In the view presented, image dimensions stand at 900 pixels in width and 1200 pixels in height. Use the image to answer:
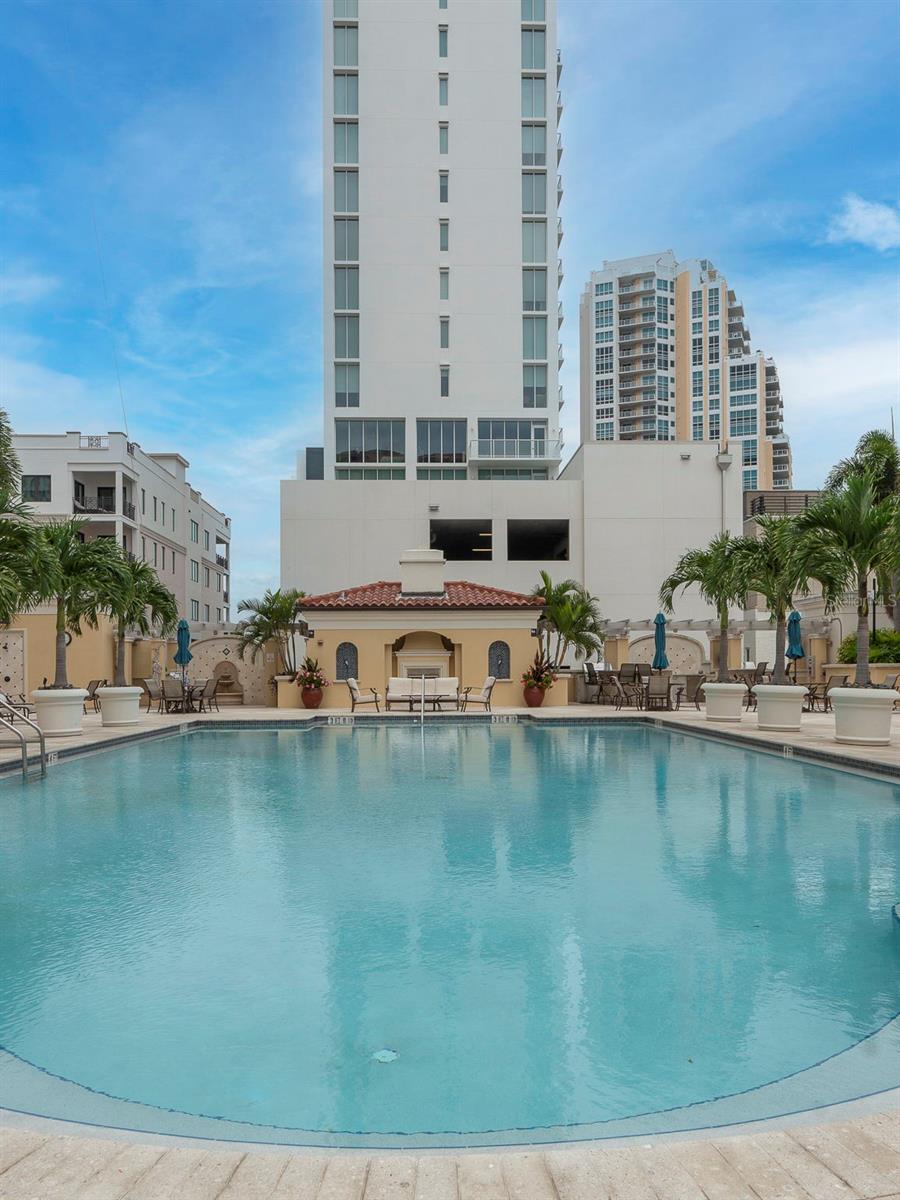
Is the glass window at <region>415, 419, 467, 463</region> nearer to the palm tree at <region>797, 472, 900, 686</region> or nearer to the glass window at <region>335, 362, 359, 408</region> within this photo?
the glass window at <region>335, 362, 359, 408</region>

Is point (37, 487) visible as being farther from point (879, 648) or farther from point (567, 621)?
point (879, 648)

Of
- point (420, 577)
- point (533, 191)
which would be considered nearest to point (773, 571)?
point (420, 577)

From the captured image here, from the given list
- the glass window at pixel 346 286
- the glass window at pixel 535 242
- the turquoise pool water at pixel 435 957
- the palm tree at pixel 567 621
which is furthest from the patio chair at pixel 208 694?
the glass window at pixel 535 242

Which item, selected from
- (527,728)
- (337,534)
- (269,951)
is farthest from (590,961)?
(337,534)

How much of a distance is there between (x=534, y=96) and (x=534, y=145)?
2747 millimetres

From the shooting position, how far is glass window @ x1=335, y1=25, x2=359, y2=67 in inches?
1762

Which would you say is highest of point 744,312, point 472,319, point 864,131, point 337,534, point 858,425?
point 744,312

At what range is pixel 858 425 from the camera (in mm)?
32500

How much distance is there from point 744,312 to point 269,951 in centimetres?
10951

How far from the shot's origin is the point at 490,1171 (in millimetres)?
2344

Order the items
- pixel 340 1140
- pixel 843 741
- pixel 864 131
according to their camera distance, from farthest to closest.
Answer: pixel 864 131 → pixel 843 741 → pixel 340 1140

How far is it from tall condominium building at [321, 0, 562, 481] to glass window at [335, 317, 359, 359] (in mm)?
73

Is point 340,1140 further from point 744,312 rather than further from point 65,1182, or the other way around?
point 744,312

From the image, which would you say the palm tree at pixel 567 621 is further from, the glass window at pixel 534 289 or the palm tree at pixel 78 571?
the glass window at pixel 534 289
